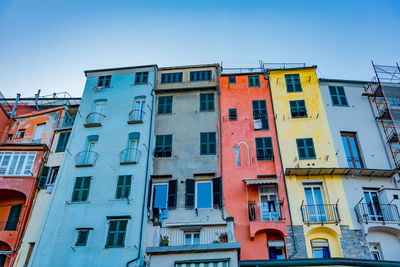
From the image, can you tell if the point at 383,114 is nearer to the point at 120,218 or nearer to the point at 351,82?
the point at 351,82

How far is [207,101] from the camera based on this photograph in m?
25.5

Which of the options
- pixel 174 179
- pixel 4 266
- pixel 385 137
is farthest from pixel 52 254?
pixel 385 137

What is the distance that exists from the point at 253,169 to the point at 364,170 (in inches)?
263

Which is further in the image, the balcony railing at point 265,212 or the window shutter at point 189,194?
the window shutter at point 189,194

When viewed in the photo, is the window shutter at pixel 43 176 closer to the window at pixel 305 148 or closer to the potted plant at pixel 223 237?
the potted plant at pixel 223 237

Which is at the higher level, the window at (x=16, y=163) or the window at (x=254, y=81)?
the window at (x=254, y=81)

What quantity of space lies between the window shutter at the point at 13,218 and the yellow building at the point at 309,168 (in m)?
18.0

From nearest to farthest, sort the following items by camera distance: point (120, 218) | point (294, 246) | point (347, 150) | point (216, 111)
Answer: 1. point (294, 246)
2. point (120, 218)
3. point (347, 150)
4. point (216, 111)

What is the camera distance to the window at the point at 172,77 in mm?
27127

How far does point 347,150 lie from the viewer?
899 inches

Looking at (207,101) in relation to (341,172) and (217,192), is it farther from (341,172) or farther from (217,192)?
(341,172)

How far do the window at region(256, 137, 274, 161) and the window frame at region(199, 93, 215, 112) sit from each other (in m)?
4.28

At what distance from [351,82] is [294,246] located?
13297 mm

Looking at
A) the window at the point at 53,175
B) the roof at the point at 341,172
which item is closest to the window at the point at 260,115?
the roof at the point at 341,172
